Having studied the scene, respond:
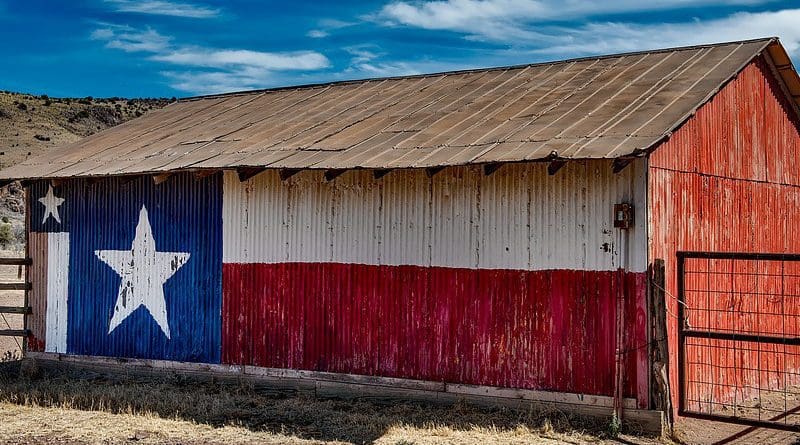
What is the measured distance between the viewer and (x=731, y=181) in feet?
42.5

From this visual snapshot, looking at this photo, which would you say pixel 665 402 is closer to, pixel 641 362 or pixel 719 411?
pixel 641 362

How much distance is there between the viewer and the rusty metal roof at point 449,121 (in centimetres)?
1116

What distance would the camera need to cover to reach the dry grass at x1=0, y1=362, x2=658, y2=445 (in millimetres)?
10242

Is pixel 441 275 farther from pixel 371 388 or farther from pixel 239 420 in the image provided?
pixel 239 420

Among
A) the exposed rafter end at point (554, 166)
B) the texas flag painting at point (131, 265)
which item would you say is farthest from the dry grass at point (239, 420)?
the exposed rafter end at point (554, 166)

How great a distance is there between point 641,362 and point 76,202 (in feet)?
30.7

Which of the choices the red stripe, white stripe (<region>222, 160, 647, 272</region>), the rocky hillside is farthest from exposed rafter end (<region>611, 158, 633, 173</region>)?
the rocky hillside

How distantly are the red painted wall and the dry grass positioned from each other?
1960 mm

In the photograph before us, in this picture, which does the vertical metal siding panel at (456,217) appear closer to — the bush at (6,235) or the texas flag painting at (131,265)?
the texas flag painting at (131,265)

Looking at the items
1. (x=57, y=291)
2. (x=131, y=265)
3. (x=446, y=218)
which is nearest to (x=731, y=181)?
(x=446, y=218)

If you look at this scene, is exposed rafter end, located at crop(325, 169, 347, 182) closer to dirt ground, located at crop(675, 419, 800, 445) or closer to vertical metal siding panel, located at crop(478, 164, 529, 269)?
vertical metal siding panel, located at crop(478, 164, 529, 269)

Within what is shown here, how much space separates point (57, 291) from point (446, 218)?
7132 mm

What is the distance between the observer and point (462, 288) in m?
11.9

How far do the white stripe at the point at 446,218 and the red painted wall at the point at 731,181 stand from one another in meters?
0.54
